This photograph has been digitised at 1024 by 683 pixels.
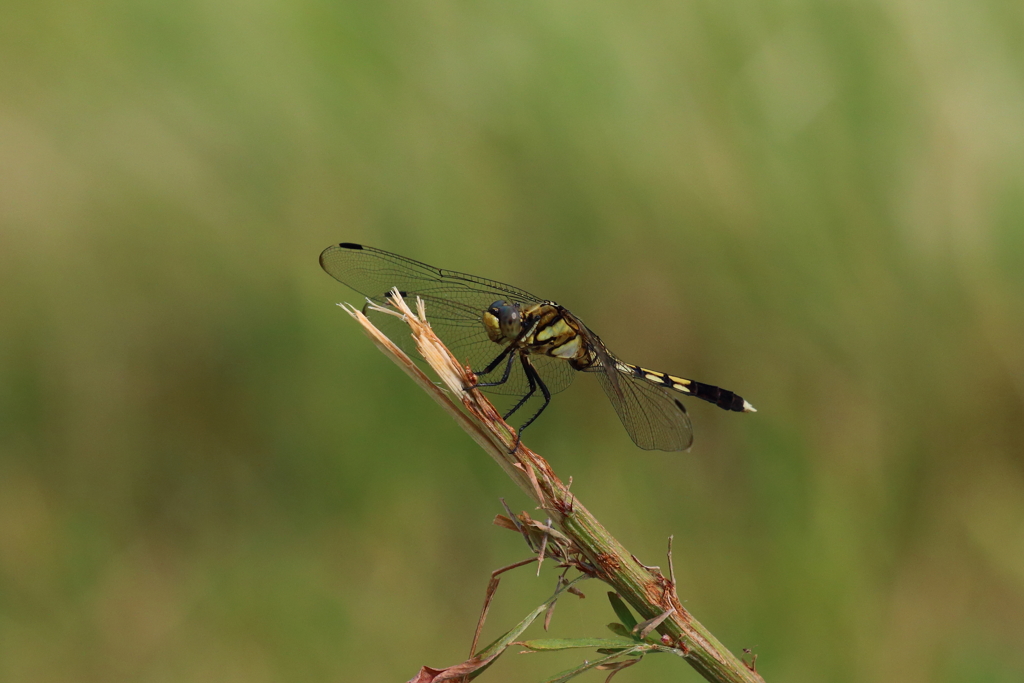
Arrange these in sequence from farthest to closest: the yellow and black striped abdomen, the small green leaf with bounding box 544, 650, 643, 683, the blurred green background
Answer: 1. the blurred green background
2. the yellow and black striped abdomen
3. the small green leaf with bounding box 544, 650, 643, 683

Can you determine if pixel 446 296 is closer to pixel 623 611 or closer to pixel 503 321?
pixel 503 321

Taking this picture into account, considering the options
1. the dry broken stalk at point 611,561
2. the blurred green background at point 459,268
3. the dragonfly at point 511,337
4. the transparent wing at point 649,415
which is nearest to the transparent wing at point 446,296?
the dragonfly at point 511,337

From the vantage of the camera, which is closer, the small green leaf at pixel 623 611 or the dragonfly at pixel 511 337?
the small green leaf at pixel 623 611

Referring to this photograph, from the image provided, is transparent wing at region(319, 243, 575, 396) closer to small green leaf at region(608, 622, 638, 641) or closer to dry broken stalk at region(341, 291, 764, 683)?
dry broken stalk at region(341, 291, 764, 683)

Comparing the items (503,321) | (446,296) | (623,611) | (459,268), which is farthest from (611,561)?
(459,268)

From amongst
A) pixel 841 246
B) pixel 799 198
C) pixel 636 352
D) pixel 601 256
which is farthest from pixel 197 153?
pixel 841 246

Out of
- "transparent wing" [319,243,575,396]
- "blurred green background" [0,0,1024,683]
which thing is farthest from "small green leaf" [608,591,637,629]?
"blurred green background" [0,0,1024,683]

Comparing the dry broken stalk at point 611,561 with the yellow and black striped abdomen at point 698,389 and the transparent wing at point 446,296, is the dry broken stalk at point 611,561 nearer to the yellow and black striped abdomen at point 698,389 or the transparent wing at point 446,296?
the transparent wing at point 446,296

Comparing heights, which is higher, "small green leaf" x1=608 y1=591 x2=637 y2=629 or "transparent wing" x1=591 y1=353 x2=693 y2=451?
"transparent wing" x1=591 y1=353 x2=693 y2=451
